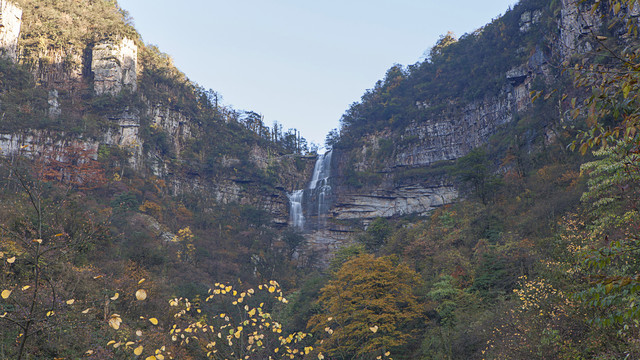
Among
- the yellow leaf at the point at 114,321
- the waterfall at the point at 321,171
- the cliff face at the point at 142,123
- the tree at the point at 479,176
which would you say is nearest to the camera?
the yellow leaf at the point at 114,321

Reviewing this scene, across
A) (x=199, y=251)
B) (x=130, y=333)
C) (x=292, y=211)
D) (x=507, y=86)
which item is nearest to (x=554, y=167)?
(x=507, y=86)

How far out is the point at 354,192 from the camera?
55.0m

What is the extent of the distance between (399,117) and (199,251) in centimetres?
3571

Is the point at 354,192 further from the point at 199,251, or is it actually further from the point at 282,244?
the point at 199,251

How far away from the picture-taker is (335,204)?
179ft

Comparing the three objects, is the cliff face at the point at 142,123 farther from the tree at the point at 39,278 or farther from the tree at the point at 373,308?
the tree at the point at 373,308

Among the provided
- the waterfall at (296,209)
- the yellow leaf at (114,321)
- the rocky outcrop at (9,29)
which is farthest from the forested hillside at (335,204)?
the waterfall at (296,209)

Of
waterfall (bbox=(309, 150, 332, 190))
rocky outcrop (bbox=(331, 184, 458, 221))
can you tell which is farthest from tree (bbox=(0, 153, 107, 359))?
waterfall (bbox=(309, 150, 332, 190))

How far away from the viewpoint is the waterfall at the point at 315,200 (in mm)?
54719

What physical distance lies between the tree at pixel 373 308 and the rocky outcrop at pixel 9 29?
4426cm

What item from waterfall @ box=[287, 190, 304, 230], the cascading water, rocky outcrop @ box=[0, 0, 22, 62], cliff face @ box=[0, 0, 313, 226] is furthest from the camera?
waterfall @ box=[287, 190, 304, 230]

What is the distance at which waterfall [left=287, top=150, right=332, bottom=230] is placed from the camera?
54.7m

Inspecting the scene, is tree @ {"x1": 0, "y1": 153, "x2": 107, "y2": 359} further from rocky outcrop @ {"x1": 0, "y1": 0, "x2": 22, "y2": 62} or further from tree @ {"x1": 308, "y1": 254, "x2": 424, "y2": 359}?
rocky outcrop @ {"x1": 0, "y1": 0, "x2": 22, "y2": 62}

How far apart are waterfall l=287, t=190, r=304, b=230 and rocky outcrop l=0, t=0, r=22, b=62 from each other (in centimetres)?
3743
